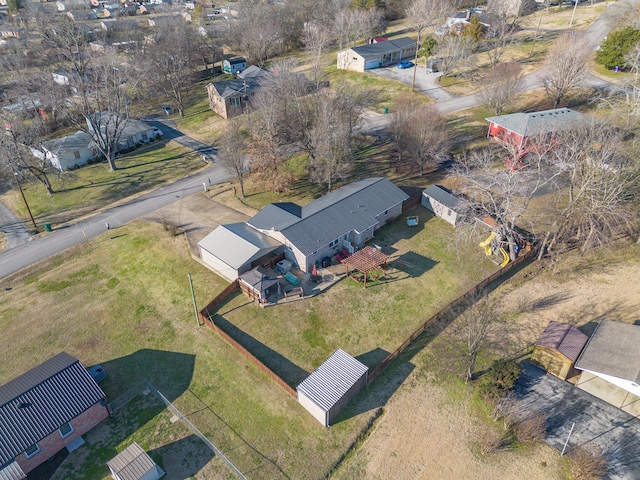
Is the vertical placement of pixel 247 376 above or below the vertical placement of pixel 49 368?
below

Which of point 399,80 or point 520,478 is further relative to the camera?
point 399,80

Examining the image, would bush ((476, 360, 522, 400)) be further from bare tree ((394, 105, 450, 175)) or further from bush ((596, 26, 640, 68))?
bush ((596, 26, 640, 68))

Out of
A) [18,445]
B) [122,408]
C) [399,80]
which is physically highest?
[399,80]

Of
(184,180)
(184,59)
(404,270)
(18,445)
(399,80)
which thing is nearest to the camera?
(18,445)

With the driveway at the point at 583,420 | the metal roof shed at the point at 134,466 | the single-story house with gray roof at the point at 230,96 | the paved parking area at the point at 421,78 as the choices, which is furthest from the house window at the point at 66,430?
the paved parking area at the point at 421,78

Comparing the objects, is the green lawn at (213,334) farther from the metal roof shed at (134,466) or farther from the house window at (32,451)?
the metal roof shed at (134,466)

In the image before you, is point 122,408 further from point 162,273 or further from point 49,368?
point 162,273

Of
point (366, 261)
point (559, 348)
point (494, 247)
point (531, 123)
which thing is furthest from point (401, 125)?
point (559, 348)

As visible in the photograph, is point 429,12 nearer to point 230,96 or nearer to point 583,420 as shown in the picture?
point 230,96

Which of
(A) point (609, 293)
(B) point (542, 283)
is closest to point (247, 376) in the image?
(B) point (542, 283)
